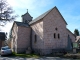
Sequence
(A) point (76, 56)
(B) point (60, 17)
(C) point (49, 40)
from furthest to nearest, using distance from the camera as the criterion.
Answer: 1. (B) point (60, 17)
2. (C) point (49, 40)
3. (A) point (76, 56)

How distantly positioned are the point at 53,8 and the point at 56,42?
7304mm

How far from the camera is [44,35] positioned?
87.8 ft

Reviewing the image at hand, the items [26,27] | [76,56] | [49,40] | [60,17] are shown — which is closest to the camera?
[76,56]

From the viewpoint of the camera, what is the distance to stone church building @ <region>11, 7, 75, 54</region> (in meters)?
27.1

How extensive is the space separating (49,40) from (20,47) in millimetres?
7338

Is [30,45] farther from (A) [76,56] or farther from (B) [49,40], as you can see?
(A) [76,56]

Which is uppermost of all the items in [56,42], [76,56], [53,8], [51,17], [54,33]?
[53,8]

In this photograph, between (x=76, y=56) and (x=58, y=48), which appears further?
(x=58, y=48)

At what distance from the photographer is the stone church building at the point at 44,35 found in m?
27.1

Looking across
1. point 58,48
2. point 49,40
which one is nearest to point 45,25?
point 49,40

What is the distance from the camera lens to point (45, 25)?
27266mm

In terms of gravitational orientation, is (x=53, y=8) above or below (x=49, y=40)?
above

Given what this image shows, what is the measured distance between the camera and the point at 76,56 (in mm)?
21844

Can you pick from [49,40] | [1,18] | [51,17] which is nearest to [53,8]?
[51,17]
